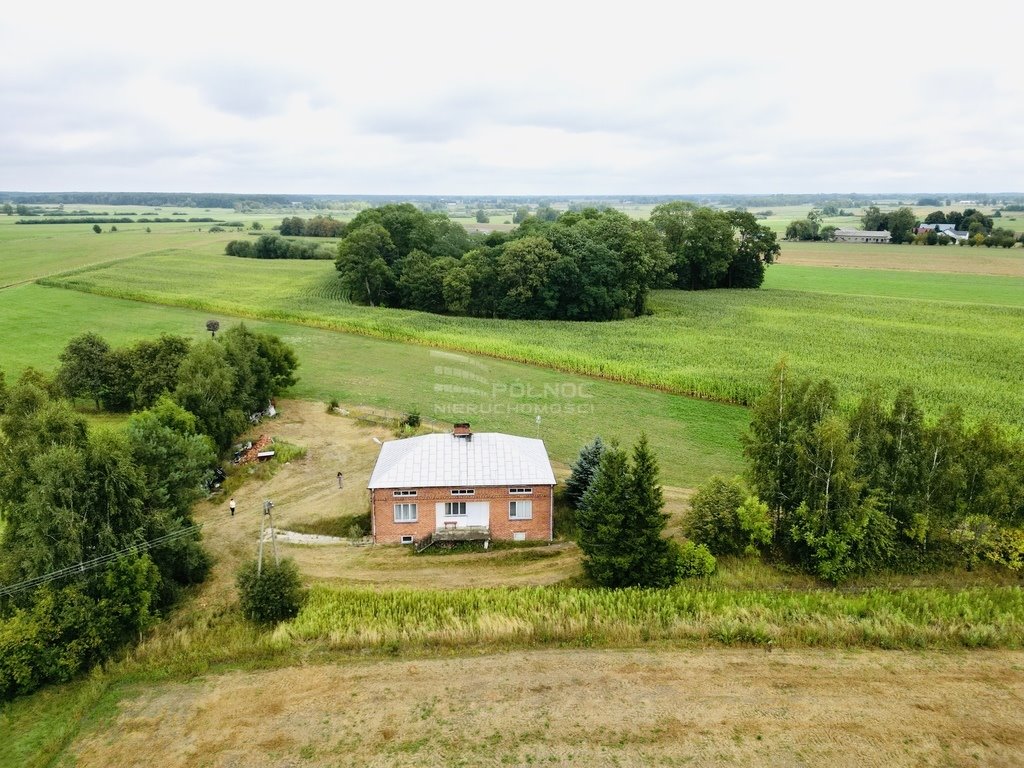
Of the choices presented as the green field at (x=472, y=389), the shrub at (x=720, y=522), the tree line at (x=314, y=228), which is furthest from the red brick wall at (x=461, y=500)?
the tree line at (x=314, y=228)

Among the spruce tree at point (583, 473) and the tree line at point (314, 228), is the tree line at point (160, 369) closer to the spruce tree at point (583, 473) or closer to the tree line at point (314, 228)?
Result: the spruce tree at point (583, 473)

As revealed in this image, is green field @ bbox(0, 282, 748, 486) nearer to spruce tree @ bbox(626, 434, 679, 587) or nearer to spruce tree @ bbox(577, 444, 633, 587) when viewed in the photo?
spruce tree @ bbox(626, 434, 679, 587)

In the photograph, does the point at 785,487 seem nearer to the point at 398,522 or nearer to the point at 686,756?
the point at 686,756

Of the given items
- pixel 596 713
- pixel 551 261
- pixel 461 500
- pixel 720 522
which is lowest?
pixel 596 713

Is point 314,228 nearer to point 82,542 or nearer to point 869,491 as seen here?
point 82,542

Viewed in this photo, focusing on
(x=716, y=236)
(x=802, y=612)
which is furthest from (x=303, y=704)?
(x=716, y=236)

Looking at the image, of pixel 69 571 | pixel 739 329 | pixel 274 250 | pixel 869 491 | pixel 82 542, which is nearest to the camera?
pixel 69 571

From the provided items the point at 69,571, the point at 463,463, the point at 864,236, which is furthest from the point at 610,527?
the point at 864,236

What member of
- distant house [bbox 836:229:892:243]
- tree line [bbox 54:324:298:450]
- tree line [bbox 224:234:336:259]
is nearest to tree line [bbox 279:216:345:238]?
tree line [bbox 224:234:336:259]
